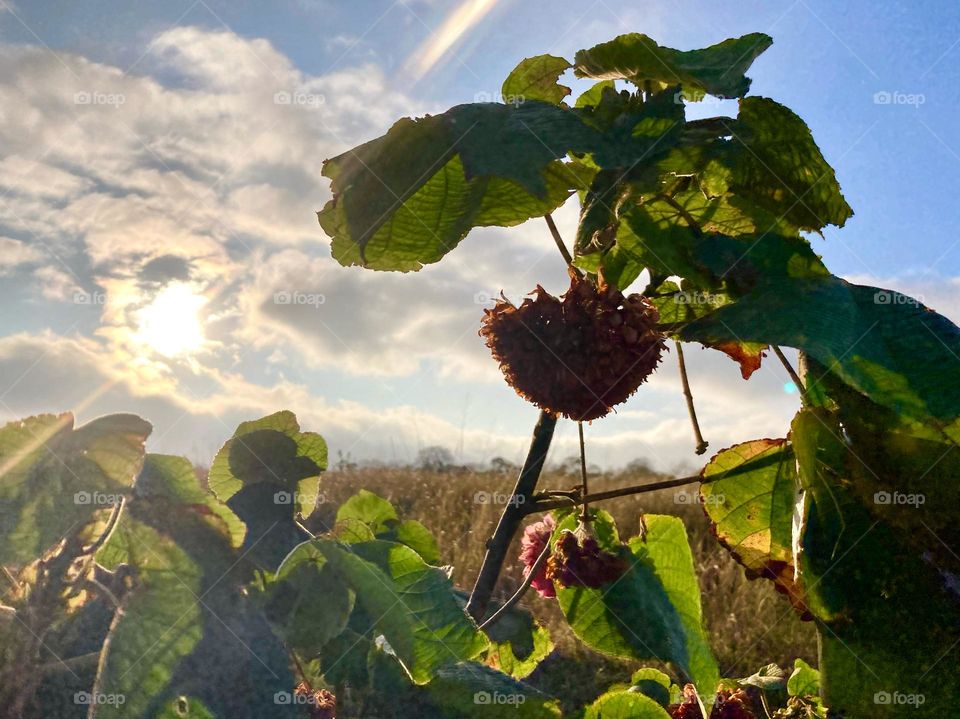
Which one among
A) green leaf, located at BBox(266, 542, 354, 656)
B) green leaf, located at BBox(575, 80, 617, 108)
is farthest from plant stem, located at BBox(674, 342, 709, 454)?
green leaf, located at BBox(266, 542, 354, 656)

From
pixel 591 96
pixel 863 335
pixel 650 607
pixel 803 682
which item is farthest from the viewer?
pixel 803 682

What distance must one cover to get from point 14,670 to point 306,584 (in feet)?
4.50

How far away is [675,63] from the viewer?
0.97 m

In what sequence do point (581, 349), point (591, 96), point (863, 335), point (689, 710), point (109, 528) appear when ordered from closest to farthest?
point (863, 335), point (109, 528), point (581, 349), point (591, 96), point (689, 710)

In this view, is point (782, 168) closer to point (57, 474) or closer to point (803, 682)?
point (57, 474)

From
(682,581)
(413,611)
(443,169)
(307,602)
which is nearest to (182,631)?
(307,602)

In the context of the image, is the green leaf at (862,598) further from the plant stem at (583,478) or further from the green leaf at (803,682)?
the green leaf at (803,682)

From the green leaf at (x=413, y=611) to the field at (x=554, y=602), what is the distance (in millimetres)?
1068

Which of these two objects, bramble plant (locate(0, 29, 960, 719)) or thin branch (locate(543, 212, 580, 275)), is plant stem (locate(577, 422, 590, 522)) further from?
thin branch (locate(543, 212, 580, 275))

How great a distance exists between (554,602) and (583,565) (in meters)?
3.98

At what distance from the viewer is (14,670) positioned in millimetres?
1827

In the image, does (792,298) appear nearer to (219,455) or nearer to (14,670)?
(219,455)

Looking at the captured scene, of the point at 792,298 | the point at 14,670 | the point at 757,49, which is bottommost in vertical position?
the point at 14,670

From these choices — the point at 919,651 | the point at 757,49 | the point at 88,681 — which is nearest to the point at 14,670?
the point at 88,681
